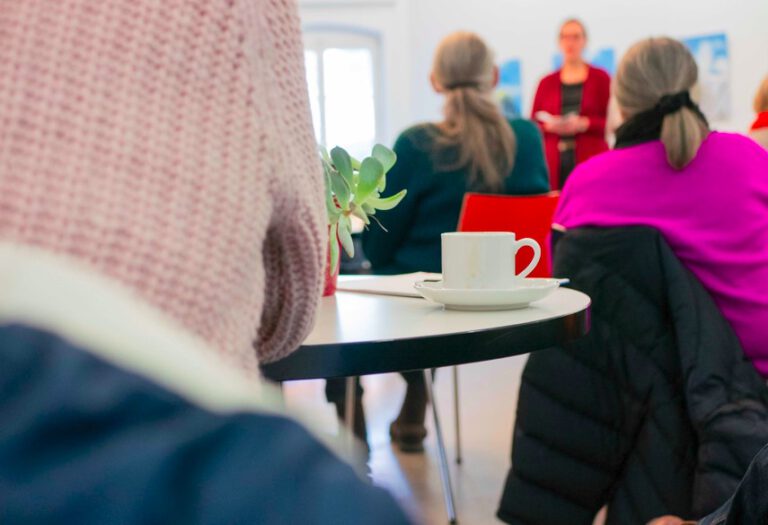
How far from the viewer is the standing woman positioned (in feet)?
18.6

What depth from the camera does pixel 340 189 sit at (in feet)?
4.38

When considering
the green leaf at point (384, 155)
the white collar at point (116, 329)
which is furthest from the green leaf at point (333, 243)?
the white collar at point (116, 329)

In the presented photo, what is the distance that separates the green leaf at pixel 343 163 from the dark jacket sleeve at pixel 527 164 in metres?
1.61

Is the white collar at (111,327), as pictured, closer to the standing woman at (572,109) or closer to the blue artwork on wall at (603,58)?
the standing woman at (572,109)

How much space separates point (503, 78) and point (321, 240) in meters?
8.49

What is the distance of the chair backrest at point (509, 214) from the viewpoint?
2.45 meters

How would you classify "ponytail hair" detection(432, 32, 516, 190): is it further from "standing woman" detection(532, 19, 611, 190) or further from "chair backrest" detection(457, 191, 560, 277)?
"standing woman" detection(532, 19, 611, 190)

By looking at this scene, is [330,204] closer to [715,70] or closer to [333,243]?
[333,243]

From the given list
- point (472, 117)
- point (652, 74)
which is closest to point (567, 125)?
point (472, 117)

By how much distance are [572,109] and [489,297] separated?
5.05 m

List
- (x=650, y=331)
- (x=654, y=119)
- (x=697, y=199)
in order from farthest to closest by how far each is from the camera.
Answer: (x=654, y=119) → (x=697, y=199) → (x=650, y=331)

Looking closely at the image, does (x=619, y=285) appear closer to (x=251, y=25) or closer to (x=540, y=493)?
(x=540, y=493)

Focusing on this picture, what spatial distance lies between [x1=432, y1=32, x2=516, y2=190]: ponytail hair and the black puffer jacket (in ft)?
3.15

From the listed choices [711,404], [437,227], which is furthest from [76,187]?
[437,227]
